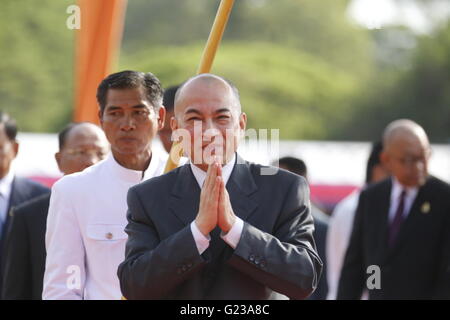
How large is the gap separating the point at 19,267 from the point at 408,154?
307cm

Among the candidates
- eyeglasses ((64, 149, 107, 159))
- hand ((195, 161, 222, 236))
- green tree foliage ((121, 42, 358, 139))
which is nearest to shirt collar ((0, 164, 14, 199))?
eyeglasses ((64, 149, 107, 159))

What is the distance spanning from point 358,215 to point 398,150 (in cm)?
55

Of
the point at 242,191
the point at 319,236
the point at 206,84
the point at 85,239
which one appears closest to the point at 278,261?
the point at 242,191

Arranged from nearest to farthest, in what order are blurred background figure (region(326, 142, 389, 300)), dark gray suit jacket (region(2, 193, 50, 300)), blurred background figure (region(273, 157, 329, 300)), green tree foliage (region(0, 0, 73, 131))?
1. dark gray suit jacket (region(2, 193, 50, 300))
2. blurred background figure (region(273, 157, 329, 300))
3. blurred background figure (region(326, 142, 389, 300))
4. green tree foliage (region(0, 0, 73, 131))

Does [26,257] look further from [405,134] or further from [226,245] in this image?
[405,134]

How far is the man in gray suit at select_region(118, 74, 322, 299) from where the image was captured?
11.6 ft

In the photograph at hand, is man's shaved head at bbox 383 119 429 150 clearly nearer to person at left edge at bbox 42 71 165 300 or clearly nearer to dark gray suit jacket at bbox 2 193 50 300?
dark gray suit jacket at bbox 2 193 50 300

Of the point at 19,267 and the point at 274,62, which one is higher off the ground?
the point at 274,62

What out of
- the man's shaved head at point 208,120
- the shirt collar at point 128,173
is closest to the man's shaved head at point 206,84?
the man's shaved head at point 208,120

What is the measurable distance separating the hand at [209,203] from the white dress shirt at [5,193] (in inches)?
158

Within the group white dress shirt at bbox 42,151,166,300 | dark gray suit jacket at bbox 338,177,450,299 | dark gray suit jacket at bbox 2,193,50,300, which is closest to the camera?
white dress shirt at bbox 42,151,166,300

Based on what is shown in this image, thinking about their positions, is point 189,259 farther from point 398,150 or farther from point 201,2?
point 201,2

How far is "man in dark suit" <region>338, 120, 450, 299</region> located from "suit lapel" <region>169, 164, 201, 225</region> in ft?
11.6

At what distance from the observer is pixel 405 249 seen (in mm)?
7352
